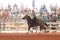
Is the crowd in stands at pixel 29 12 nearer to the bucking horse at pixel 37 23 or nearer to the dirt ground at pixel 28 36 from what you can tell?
the bucking horse at pixel 37 23

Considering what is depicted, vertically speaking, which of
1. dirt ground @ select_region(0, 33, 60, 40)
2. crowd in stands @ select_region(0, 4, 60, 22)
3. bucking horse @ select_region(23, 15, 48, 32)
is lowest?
dirt ground @ select_region(0, 33, 60, 40)

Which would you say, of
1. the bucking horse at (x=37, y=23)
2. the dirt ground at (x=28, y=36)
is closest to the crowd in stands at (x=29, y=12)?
the bucking horse at (x=37, y=23)

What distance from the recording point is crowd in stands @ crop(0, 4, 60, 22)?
4504 millimetres

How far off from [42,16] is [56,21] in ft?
0.61

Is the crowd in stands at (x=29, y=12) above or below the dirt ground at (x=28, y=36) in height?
above

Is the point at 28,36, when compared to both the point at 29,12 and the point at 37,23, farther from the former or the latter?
the point at 29,12

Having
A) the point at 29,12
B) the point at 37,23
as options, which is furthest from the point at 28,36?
the point at 29,12

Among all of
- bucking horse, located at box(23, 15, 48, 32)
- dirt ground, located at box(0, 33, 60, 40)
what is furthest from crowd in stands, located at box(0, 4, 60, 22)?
dirt ground, located at box(0, 33, 60, 40)

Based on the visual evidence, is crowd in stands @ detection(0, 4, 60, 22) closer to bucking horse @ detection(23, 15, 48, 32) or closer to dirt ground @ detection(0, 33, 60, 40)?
bucking horse @ detection(23, 15, 48, 32)

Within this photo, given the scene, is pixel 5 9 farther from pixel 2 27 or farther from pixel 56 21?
pixel 56 21

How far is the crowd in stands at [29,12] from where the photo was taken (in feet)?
14.8

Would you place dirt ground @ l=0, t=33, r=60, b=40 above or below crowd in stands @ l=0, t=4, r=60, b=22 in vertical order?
below

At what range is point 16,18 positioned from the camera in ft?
14.8

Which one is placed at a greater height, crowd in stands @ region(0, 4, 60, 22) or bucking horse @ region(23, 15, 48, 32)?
crowd in stands @ region(0, 4, 60, 22)
